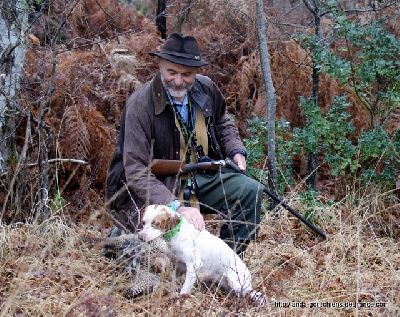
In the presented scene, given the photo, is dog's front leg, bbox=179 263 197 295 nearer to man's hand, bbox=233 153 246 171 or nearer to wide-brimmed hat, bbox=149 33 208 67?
man's hand, bbox=233 153 246 171

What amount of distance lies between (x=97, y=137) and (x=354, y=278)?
328 cm

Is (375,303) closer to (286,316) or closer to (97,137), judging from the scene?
(286,316)

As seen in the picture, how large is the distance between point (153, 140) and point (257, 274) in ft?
4.17

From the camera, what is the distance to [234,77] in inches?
333

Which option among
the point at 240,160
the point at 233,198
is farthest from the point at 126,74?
the point at 233,198

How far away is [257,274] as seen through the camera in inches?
176

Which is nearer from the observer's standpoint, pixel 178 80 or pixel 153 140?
pixel 153 140

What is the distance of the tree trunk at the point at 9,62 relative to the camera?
528cm

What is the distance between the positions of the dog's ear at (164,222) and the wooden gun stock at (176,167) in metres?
0.75

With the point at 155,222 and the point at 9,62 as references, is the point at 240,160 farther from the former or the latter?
the point at 9,62

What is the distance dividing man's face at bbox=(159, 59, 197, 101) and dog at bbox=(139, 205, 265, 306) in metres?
1.18

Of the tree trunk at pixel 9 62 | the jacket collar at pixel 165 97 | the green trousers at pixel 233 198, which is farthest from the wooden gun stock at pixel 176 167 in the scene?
the tree trunk at pixel 9 62

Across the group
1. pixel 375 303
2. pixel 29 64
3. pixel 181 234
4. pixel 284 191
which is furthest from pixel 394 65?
pixel 29 64

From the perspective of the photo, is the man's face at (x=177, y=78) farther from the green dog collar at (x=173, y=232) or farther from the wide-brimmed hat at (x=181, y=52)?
the green dog collar at (x=173, y=232)
